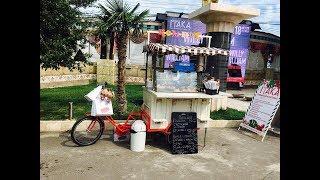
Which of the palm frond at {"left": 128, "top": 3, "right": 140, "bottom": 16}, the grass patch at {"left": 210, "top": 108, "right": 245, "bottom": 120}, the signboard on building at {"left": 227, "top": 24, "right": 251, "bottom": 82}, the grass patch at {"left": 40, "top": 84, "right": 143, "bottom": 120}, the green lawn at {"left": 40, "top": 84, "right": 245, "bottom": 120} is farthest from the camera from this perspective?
the signboard on building at {"left": 227, "top": 24, "right": 251, "bottom": 82}

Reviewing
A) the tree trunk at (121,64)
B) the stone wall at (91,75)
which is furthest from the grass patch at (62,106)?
the stone wall at (91,75)

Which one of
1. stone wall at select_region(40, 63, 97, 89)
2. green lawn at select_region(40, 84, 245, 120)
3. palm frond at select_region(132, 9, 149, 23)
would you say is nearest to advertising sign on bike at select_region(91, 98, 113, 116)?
green lawn at select_region(40, 84, 245, 120)

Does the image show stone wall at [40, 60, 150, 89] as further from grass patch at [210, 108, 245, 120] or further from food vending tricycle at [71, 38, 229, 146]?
food vending tricycle at [71, 38, 229, 146]

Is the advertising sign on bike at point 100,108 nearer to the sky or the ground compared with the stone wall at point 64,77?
nearer to the ground

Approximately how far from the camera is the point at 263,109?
383 inches

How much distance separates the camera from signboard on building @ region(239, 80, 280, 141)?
30.9ft

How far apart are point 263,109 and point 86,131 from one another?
5566 mm

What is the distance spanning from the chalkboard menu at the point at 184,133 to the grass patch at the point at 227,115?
12.2 feet

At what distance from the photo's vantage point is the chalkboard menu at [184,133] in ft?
25.4

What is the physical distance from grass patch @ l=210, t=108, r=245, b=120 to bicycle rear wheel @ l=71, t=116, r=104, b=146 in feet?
16.1

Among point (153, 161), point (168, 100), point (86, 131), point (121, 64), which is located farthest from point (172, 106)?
point (121, 64)

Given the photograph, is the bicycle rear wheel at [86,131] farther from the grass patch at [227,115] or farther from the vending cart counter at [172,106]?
the grass patch at [227,115]
